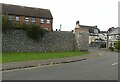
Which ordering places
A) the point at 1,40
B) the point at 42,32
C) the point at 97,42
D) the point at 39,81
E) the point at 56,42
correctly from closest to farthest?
the point at 39,81 → the point at 1,40 → the point at 42,32 → the point at 56,42 → the point at 97,42

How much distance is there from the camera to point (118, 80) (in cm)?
1072

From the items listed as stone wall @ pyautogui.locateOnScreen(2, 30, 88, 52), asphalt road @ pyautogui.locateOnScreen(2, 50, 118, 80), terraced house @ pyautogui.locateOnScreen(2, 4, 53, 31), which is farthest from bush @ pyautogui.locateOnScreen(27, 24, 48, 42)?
asphalt road @ pyautogui.locateOnScreen(2, 50, 118, 80)

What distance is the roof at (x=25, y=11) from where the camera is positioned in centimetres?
→ 5606

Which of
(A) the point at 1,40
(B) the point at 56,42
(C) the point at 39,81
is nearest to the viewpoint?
(C) the point at 39,81

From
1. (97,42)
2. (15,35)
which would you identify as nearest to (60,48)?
(15,35)

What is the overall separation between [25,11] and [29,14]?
1213 mm

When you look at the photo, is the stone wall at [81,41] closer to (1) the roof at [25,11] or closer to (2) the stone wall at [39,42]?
(2) the stone wall at [39,42]

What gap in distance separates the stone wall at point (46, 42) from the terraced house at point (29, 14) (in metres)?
17.8

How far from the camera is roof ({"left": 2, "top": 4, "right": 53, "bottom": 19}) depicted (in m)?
56.1

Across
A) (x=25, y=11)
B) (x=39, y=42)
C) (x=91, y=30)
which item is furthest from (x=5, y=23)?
(x=91, y=30)

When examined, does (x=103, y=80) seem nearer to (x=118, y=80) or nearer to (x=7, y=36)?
(x=118, y=80)

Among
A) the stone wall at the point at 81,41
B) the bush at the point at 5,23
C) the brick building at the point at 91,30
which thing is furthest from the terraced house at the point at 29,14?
the brick building at the point at 91,30

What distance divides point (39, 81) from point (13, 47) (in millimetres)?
25516

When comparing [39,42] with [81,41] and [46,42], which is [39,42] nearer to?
[46,42]
